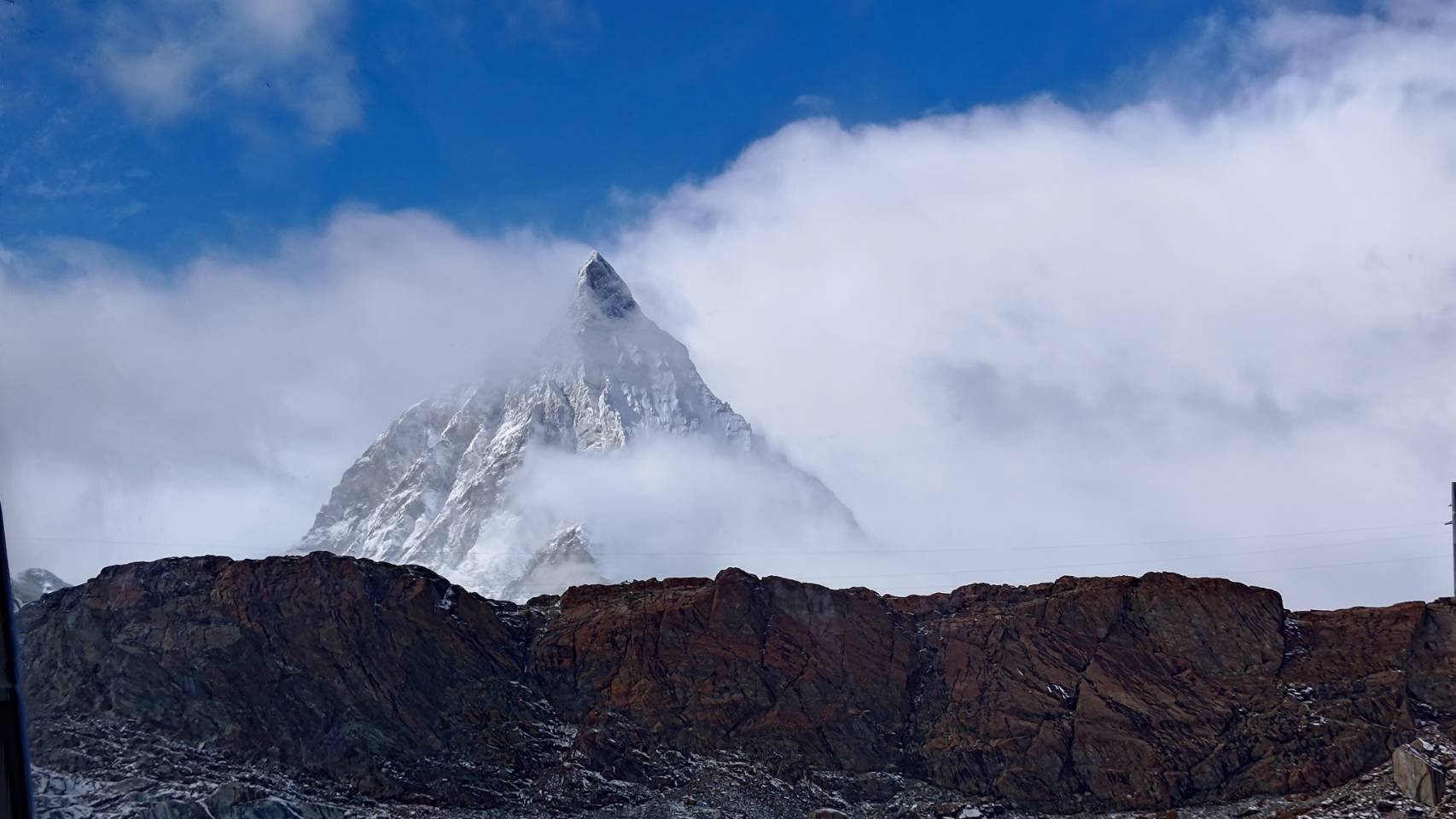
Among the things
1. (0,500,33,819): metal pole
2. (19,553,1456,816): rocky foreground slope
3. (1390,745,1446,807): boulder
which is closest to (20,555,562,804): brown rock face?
(19,553,1456,816): rocky foreground slope

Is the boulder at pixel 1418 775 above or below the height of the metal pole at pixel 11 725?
above

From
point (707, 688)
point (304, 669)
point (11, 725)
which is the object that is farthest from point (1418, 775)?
point (11, 725)

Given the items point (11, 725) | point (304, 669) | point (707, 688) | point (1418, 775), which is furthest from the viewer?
point (707, 688)

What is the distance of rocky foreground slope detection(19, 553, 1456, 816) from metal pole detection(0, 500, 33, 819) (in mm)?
139139

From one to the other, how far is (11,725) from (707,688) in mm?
164056

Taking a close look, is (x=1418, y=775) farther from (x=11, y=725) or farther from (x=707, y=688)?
(x=11, y=725)

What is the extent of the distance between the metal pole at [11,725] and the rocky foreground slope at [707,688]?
456ft

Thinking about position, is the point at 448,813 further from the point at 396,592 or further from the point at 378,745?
the point at 396,592

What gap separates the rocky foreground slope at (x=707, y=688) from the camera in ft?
503

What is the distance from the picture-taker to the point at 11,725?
427 inches

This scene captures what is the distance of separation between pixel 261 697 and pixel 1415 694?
130m

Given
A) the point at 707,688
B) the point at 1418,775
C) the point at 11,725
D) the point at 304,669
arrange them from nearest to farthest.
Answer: the point at 11,725 < the point at 1418,775 < the point at 304,669 < the point at 707,688

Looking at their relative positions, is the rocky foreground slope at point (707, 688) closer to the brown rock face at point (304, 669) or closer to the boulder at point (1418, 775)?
the brown rock face at point (304, 669)

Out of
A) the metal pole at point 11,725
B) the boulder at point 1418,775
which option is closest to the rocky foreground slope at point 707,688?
the boulder at point 1418,775
